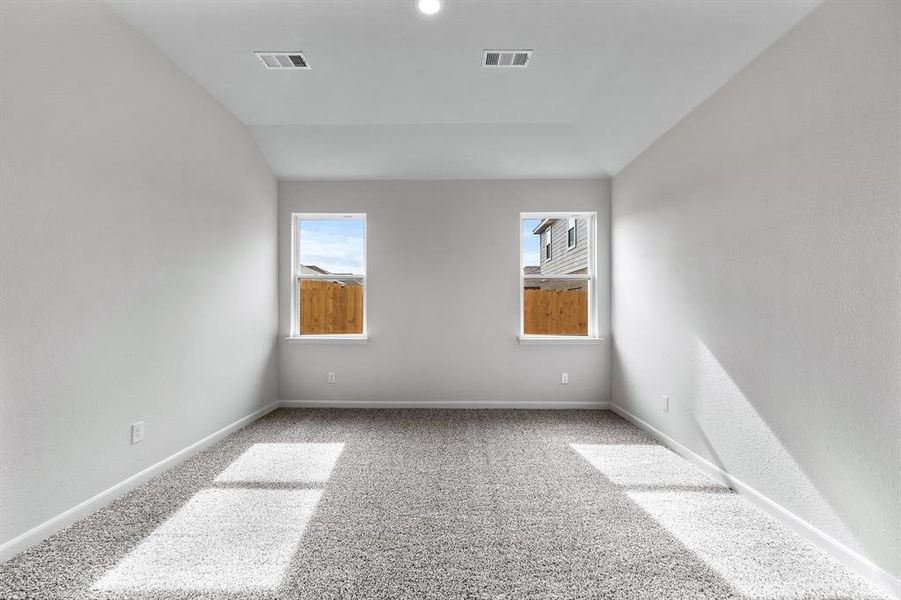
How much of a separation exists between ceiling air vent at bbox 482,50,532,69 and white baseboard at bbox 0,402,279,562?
11.1ft

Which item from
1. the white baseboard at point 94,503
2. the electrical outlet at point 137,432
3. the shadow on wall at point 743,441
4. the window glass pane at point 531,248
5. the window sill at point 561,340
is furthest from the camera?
the window glass pane at point 531,248

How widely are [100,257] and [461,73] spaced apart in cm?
245

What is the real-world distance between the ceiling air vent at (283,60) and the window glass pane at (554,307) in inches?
111

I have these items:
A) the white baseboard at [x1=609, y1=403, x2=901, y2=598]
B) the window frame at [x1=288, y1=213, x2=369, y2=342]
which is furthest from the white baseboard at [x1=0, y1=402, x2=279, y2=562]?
the white baseboard at [x1=609, y1=403, x2=901, y2=598]

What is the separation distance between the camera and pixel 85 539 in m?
1.78

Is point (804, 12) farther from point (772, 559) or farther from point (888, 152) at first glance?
point (772, 559)

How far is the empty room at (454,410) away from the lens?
160 centimetres

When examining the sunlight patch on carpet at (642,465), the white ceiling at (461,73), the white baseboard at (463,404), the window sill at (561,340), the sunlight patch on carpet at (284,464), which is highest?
the white ceiling at (461,73)

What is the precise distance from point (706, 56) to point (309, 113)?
2.87m

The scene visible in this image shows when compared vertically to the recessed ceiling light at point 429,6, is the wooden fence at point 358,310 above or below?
below

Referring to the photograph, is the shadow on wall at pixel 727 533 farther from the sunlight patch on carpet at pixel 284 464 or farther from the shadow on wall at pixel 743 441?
the sunlight patch on carpet at pixel 284 464

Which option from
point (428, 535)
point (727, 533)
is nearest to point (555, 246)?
point (727, 533)

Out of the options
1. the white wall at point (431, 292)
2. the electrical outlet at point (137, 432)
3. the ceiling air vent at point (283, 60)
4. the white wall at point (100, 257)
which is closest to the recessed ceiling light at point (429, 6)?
the ceiling air vent at point (283, 60)

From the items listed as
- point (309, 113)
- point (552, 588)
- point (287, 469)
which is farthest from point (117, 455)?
point (309, 113)
